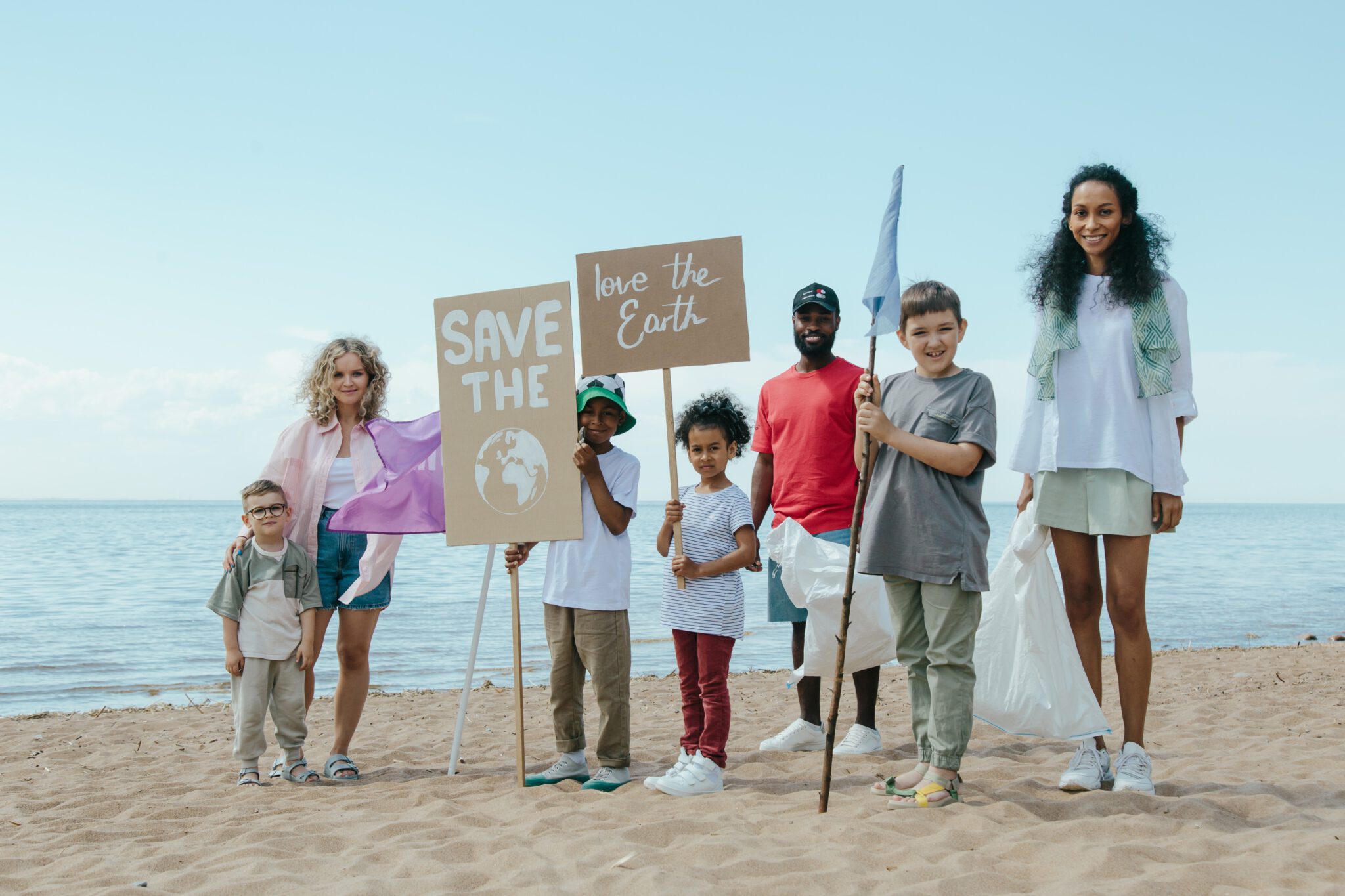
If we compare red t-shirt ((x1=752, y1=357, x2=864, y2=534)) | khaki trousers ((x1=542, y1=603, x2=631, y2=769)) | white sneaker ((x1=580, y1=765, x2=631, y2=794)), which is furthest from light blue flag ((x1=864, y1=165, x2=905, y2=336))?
white sneaker ((x1=580, y1=765, x2=631, y2=794))

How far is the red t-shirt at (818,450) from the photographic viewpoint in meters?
4.39

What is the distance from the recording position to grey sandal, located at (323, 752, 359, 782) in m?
4.54

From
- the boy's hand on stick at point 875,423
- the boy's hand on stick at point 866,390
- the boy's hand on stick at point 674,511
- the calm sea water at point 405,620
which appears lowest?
the calm sea water at point 405,620


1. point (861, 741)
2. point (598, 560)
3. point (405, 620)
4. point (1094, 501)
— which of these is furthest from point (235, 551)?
point (405, 620)

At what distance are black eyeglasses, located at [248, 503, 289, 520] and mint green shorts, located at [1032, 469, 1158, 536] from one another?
10.7 ft

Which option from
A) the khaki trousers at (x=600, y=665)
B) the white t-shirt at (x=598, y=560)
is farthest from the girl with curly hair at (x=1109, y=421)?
the khaki trousers at (x=600, y=665)

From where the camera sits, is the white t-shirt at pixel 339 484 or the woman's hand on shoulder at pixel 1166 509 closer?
the woman's hand on shoulder at pixel 1166 509

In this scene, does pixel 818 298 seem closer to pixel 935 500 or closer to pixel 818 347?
pixel 818 347

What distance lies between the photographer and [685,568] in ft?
13.0

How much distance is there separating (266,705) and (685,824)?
2163 mm

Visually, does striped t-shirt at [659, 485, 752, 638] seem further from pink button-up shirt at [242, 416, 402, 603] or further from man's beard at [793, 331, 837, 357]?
pink button-up shirt at [242, 416, 402, 603]

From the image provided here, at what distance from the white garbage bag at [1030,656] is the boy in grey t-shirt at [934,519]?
0.15 meters

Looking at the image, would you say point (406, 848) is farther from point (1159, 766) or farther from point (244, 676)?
point (1159, 766)

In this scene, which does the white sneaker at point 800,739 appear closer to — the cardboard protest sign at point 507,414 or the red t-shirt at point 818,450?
the red t-shirt at point 818,450
